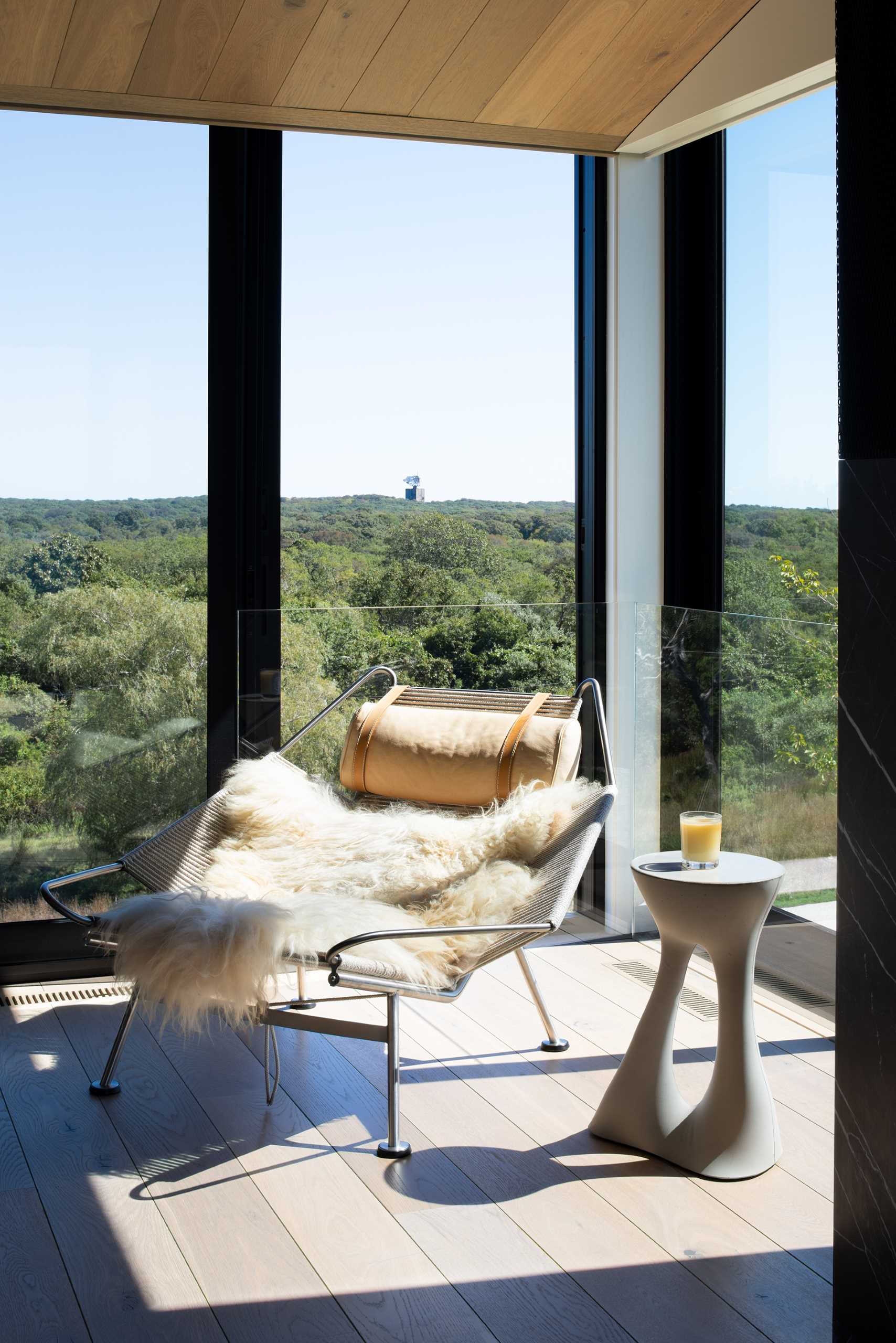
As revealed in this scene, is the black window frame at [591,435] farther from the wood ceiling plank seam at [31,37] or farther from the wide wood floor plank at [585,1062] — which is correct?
the wood ceiling plank seam at [31,37]

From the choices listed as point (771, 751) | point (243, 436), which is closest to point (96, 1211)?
point (771, 751)

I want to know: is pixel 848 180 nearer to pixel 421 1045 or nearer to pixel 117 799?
pixel 421 1045

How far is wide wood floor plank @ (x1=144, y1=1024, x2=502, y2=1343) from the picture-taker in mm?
1865

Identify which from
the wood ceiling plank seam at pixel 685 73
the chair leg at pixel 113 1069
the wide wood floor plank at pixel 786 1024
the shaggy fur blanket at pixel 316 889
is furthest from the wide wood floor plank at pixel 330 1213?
the wood ceiling plank seam at pixel 685 73

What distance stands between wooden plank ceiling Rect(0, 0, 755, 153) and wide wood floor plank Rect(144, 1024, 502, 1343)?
2.27 metres

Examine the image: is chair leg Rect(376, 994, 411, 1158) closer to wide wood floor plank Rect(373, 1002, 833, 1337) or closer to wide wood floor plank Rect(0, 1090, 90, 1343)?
wide wood floor plank Rect(373, 1002, 833, 1337)

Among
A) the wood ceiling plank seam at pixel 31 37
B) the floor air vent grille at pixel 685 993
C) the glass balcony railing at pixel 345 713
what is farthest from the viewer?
the glass balcony railing at pixel 345 713

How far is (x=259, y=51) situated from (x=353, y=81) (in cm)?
24

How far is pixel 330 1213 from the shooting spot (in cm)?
215

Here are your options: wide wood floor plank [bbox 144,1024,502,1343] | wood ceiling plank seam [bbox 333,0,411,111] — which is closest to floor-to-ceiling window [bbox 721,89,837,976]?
wood ceiling plank seam [bbox 333,0,411,111]

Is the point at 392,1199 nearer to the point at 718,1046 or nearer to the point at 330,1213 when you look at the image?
the point at 330,1213

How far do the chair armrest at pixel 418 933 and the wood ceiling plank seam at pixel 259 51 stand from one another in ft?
6.39

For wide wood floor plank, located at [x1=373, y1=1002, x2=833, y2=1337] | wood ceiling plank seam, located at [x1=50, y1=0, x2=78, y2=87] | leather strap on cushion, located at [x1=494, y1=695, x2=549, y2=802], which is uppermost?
wood ceiling plank seam, located at [x1=50, y1=0, x2=78, y2=87]

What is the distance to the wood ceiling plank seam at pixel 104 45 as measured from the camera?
2.54 m
